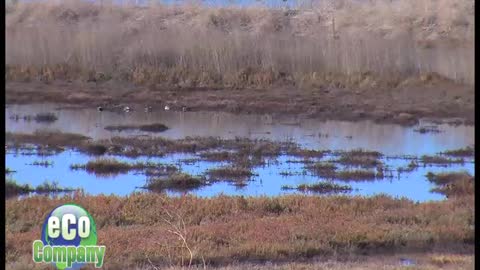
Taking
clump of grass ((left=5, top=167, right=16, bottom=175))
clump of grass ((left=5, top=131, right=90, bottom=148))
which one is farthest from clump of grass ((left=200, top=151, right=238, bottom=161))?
clump of grass ((left=5, top=167, right=16, bottom=175))

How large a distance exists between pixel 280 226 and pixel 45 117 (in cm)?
226

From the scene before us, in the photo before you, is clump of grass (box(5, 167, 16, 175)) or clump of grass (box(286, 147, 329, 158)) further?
clump of grass (box(286, 147, 329, 158))

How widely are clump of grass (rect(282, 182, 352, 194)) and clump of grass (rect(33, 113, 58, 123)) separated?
2.10 m

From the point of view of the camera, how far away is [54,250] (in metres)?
6.74

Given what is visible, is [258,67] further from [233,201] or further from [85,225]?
[85,225]

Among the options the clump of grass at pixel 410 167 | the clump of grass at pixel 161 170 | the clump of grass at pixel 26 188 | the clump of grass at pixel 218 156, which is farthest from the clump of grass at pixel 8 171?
the clump of grass at pixel 410 167

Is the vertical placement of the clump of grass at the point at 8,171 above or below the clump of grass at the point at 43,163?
below

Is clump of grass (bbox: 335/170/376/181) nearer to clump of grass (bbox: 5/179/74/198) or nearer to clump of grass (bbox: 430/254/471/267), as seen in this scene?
clump of grass (bbox: 430/254/471/267)

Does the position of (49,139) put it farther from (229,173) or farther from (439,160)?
(439,160)

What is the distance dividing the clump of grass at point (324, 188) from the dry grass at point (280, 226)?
2.8 inches

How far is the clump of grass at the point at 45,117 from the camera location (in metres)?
7.55

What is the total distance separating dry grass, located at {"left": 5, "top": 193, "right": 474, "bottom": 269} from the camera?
713 cm

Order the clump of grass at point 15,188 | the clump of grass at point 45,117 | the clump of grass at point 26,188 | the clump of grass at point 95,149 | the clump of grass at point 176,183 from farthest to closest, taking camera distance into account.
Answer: the clump of grass at point 45,117, the clump of grass at point 95,149, the clump of grass at point 176,183, the clump of grass at point 15,188, the clump of grass at point 26,188

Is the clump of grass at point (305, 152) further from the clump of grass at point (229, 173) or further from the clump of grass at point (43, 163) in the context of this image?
the clump of grass at point (43, 163)
